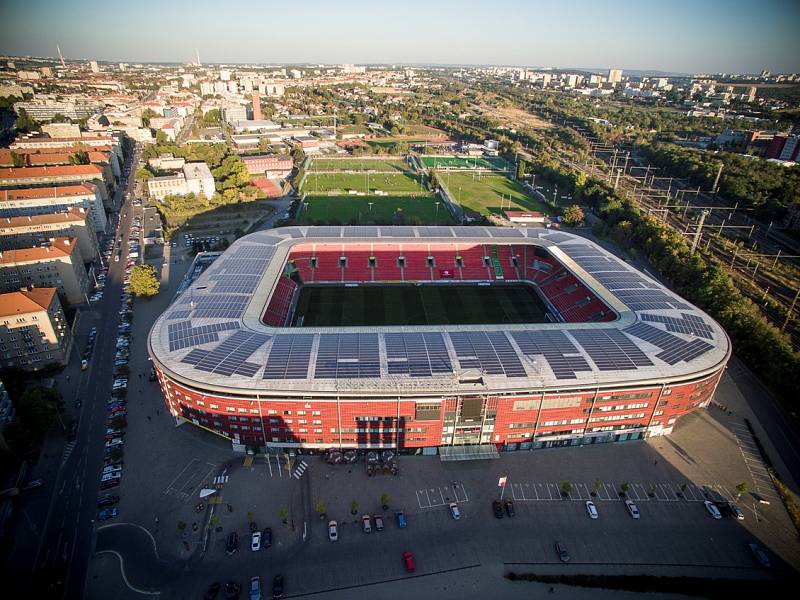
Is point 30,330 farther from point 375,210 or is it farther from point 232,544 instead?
point 375,210

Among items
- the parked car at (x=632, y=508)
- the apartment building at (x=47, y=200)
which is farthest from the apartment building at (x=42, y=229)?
the parked car at (x=632, y=508)

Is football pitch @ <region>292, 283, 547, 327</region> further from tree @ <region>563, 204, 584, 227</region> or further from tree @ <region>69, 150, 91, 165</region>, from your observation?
tree @ <region>69, 150, 91, 165</region>

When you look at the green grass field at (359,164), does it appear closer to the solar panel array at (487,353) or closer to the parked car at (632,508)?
the solar panel array at (487,353)

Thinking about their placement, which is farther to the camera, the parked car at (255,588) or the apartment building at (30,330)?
the apartment building at (30,330)

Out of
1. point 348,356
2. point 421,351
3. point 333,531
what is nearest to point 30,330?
point 348,356

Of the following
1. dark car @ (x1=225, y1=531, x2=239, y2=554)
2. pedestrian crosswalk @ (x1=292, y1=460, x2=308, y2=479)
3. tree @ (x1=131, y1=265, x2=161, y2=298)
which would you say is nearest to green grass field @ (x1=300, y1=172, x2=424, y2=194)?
tree @ (x1=131, y1=265, x2=161, y2=298)

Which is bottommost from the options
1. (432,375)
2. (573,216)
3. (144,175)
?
(573,216)
